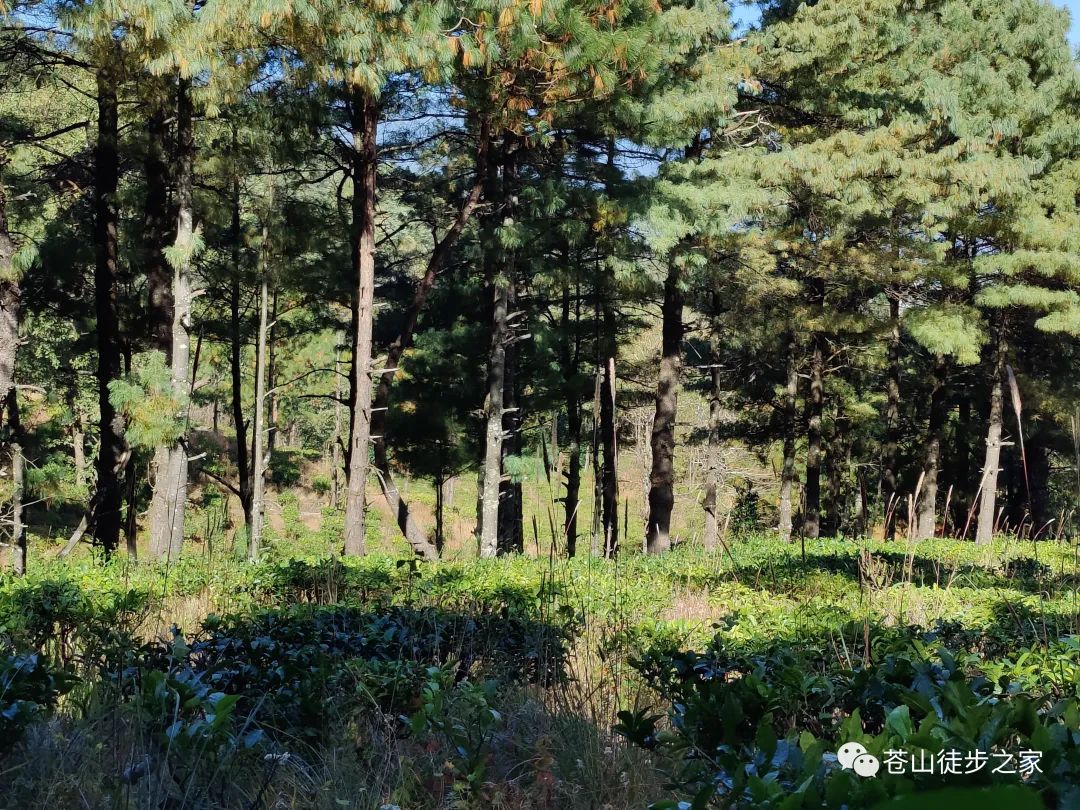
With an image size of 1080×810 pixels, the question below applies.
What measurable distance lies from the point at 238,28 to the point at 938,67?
11.5 metres

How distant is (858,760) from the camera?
2.09 metres

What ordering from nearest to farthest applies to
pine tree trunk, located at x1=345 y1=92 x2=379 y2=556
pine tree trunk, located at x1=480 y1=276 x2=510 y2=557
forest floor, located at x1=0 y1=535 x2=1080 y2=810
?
1. forest floor, located at x1=0 y1=535 x2=1080 y2=810
2. pine tree trunk, located at x1=345 y1=92 x2=379 y2=556
3. pine tree trunk, located at x1=480 y1=276 x2=510 y2=557

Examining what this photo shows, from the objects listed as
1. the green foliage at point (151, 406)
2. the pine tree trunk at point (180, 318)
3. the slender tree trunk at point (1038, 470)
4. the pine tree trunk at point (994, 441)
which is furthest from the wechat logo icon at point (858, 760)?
the slender tree trunk at point (1038, 470)

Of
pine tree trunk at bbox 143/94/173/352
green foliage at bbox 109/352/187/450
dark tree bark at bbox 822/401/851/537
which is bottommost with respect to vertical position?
dark tree bark at bbox 822/401/851/537

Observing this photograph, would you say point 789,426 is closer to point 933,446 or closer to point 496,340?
point 933,446

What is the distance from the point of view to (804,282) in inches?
726

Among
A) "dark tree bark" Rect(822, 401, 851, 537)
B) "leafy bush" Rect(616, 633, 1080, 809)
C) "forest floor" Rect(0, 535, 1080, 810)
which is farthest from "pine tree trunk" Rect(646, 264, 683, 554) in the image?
"leafy bush" Rect(616, 633, 1080, 809)

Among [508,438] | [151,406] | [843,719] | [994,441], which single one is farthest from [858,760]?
[994,441]

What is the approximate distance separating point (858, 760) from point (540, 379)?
57.5 feet

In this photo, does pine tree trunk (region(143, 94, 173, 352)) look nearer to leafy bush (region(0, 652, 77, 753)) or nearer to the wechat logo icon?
leafy bush (region(0, 652, 77, 753))

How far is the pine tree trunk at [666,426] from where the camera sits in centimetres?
1477

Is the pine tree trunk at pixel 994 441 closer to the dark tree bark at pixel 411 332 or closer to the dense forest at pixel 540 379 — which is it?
the dense forest at pixel 540 379

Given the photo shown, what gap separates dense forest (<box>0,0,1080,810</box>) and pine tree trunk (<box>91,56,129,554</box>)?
0.06 m

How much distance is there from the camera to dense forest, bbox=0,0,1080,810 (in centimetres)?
308
